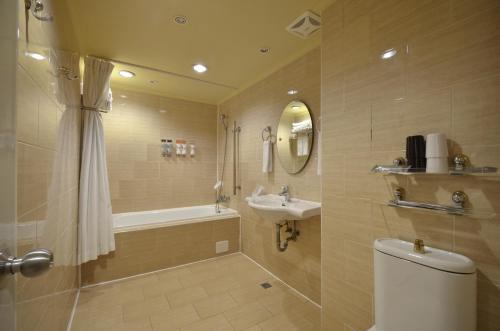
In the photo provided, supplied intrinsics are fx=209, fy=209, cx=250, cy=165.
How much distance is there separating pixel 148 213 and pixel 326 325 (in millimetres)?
2647

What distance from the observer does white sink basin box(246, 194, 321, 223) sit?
66.1 inches

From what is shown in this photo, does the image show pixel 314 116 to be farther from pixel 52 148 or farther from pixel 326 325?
pixel 52 148

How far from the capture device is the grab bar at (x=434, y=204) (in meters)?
0.90

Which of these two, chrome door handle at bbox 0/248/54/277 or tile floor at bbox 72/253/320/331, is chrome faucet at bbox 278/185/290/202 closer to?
tile floor at bbox 72/253/320/331

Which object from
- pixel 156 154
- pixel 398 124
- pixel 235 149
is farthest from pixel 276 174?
pixel 156 154

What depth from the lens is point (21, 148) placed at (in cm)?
77

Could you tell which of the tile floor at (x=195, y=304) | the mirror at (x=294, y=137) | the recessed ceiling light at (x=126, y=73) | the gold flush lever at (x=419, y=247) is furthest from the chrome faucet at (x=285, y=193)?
the recessed ceiling light at (x=126, y=73)

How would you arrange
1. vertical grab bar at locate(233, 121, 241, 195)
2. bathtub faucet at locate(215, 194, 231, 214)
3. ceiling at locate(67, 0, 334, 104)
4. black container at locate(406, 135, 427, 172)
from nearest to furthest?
black container at locate(406, 135, 427, 172) → ceiling at locate(67, 0, 334, 104) → vertical grab bar at locate(233, 121, 241, 195) → bathtub faucet at locate(215, 194, 231, 214)

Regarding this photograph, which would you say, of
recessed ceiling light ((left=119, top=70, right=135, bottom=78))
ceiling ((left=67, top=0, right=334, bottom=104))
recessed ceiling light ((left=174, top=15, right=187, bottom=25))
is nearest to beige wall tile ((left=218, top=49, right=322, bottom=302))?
ceiling ((left=67, top=0, right=334, bottom=104))

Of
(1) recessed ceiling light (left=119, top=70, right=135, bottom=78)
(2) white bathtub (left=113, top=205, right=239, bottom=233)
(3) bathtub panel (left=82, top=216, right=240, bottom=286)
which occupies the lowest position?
(3) bathtub panel (left=82, top=216, right=240, bottom=286)

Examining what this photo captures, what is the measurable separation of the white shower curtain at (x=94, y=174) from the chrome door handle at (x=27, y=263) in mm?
1864

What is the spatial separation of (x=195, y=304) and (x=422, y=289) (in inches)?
70.4

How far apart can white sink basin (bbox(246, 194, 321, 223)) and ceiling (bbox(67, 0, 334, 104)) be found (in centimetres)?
148

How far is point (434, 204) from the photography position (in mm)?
985
